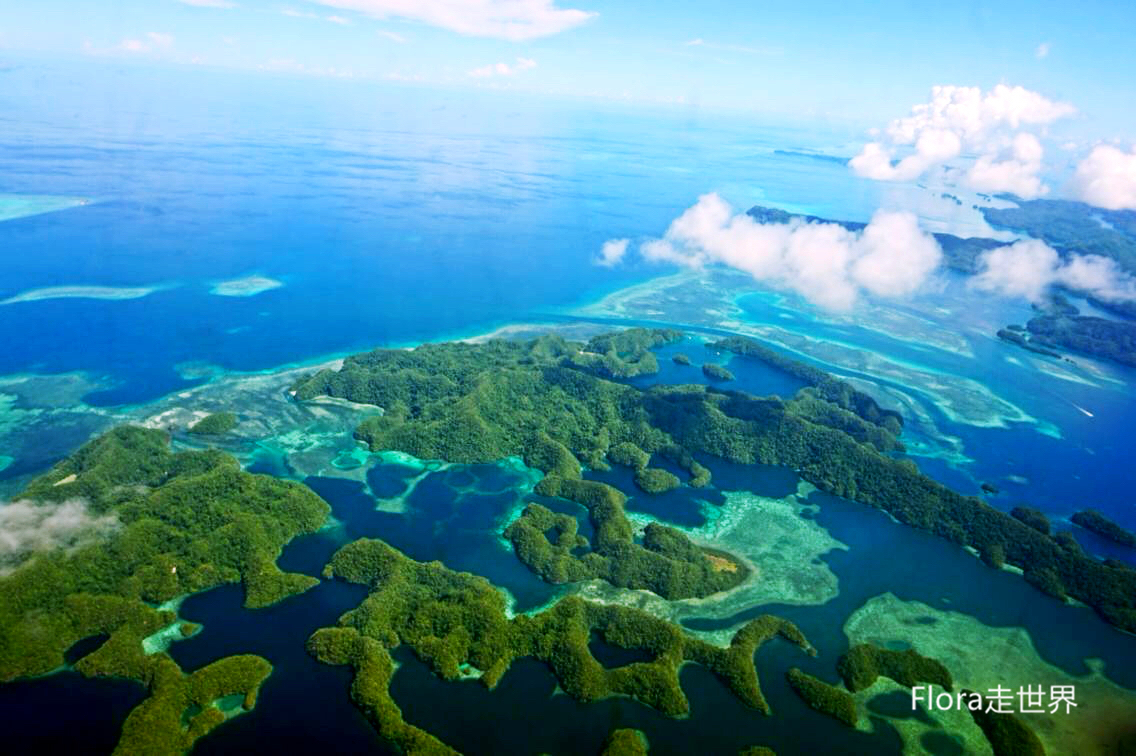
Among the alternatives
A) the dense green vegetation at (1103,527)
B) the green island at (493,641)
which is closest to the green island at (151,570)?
the green island at (493,641)

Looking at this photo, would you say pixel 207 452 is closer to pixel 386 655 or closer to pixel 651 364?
pixel 386 655

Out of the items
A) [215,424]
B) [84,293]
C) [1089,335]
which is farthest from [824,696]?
[84,293]

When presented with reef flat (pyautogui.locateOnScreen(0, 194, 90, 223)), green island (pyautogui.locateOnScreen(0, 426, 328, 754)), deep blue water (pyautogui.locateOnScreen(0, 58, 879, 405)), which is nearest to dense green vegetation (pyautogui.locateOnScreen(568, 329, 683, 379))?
deep blue water (pyautogui.locateOnScreen(0, 58, 879, 405))

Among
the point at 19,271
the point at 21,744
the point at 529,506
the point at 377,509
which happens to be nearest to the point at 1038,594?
the point at 529,506

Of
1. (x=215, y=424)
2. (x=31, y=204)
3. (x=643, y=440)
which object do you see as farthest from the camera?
(x=31, y=204)

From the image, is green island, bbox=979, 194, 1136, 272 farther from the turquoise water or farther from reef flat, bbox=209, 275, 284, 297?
reef flat, bbox=209, 275, 284, 297

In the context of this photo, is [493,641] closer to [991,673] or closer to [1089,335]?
[991,673]
